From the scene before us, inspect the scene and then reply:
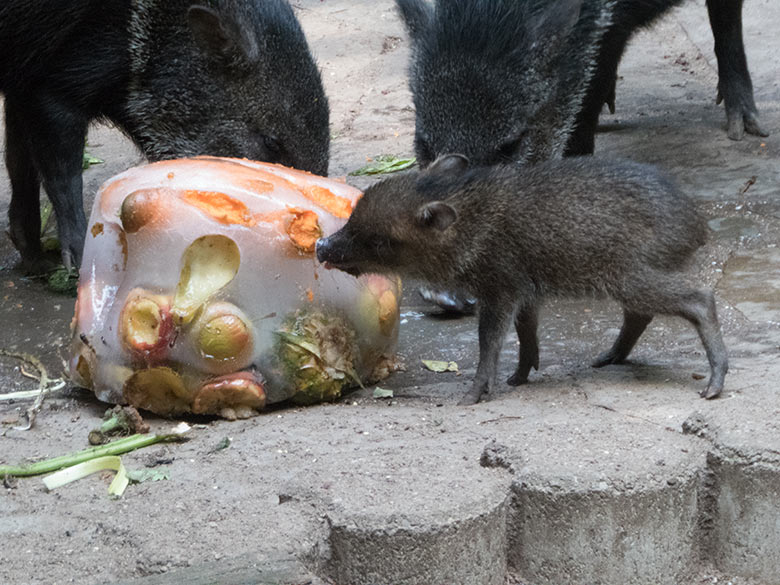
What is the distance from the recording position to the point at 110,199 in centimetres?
332

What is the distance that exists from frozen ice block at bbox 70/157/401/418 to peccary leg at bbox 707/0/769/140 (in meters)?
3.54

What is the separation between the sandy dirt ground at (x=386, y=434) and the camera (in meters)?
2.28

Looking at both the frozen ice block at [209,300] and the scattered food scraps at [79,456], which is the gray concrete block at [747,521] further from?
the scattered food scraps at [79,456]

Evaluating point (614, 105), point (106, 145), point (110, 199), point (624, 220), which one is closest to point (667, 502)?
point (624, 220)

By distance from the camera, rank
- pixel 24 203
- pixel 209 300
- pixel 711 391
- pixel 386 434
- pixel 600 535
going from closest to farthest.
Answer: pixel 600 535 → pixel 386 434 → pixel 711 391 → pixel 209 300 → pixel 24 203

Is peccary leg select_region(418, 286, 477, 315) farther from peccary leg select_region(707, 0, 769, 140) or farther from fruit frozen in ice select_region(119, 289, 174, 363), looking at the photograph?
peccary leg select_region(707, 0, 769, 140)

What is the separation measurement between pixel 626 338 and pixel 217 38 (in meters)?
2.09

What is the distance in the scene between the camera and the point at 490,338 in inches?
128

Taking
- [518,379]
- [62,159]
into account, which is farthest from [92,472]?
[62,159]

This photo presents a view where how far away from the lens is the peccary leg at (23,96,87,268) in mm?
4379

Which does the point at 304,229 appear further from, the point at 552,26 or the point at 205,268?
the point at 552,26

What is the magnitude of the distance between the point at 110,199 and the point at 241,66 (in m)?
1.34

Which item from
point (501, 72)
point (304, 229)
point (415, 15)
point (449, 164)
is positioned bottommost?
point (304, 229)

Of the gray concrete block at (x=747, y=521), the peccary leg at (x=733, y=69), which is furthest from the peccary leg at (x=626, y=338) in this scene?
the peccary leg at (x=733, y=69)
